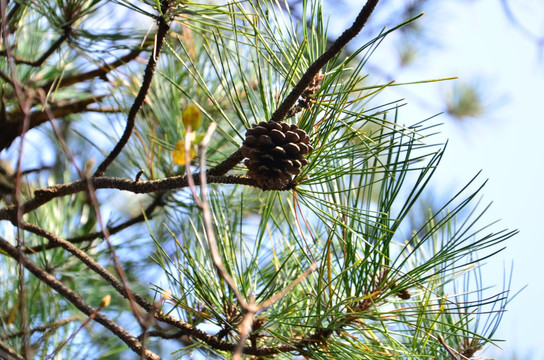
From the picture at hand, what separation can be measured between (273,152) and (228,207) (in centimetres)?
41

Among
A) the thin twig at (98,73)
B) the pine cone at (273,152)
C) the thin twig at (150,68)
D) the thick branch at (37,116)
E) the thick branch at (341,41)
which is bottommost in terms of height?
the pine cone at (273,152)

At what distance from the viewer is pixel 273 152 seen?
51cm

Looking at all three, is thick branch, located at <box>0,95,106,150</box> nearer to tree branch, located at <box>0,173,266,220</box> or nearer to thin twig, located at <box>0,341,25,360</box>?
tree branch, located at <box>0,173,266,220</box>

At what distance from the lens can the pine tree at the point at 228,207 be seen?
52 centimetres

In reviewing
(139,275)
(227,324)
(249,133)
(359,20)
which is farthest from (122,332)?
(139,275)

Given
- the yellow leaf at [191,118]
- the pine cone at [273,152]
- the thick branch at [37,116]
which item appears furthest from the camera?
the thick branch at [37,116]

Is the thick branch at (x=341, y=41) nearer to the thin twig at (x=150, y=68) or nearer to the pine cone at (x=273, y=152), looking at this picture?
the pine cone at (x=273, y=152)

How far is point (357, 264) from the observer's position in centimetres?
61

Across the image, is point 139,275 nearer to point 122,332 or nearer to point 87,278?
point 87,278

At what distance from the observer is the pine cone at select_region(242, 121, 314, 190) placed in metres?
0.51

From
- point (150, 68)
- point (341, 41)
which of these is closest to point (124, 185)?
point (150, 68)

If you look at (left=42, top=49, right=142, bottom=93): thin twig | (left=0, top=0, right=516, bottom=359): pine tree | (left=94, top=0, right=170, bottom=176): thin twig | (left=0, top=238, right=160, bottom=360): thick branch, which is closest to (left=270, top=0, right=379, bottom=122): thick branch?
(left=0, top=0, right=516, bottom=359): pine tree

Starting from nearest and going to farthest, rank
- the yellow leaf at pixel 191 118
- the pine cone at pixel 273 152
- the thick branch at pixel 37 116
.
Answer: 1. the yellow leaf at pixel 191 118
2. the pine cone at pixel 273 152
3. the thick branch at pixel 37 116

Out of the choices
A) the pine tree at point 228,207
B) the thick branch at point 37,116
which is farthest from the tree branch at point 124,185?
the thick branch at point 37,116
